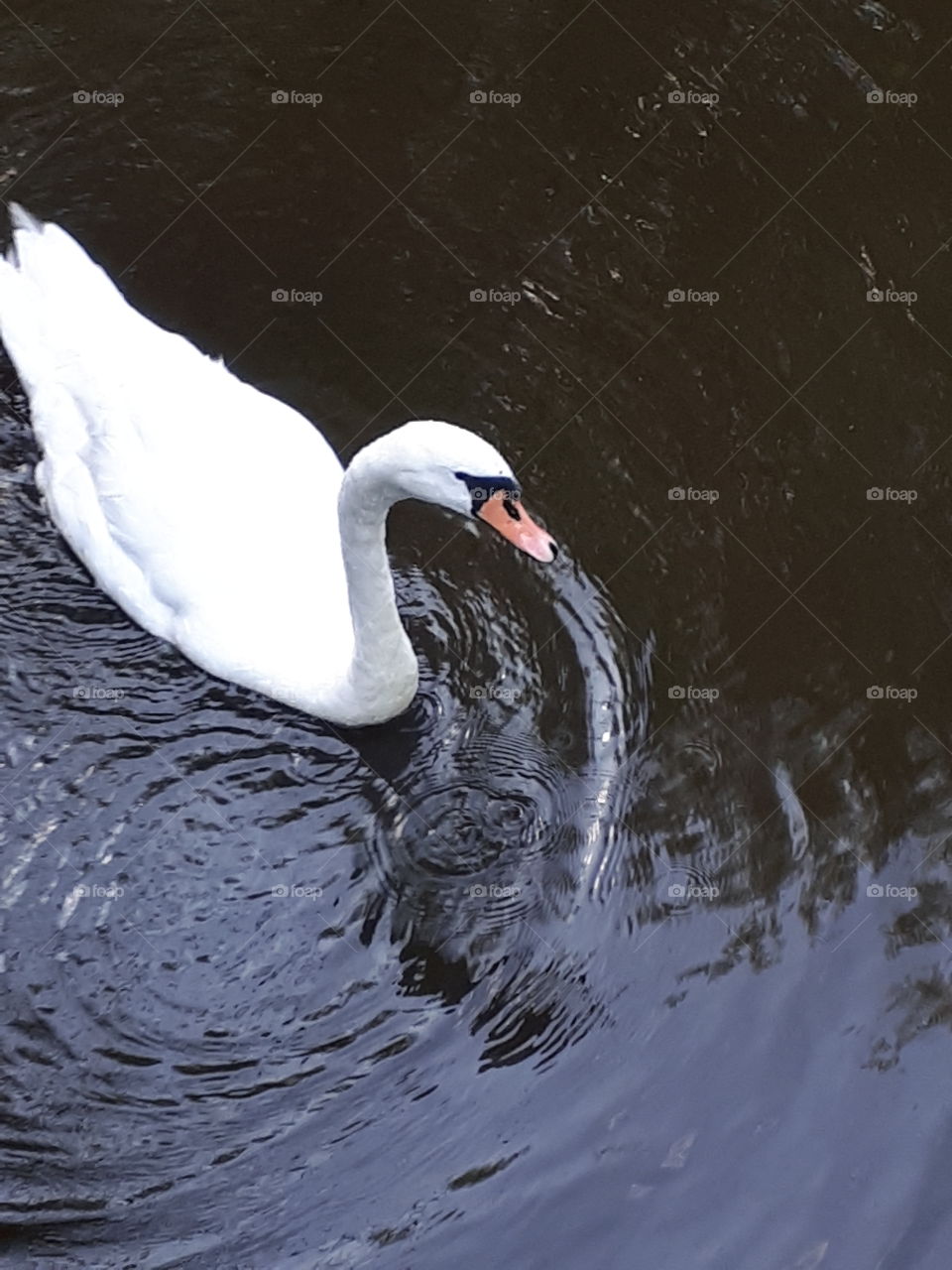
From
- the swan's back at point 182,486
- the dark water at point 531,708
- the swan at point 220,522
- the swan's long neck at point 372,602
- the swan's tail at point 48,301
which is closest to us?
the dark water at point 531,708

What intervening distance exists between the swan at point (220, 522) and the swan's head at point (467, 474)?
0.33m

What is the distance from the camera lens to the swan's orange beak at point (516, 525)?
17.6 feet

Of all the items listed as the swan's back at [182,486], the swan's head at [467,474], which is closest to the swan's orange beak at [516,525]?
the swan's head at [467,474]

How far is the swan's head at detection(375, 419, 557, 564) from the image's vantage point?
17.5 feet

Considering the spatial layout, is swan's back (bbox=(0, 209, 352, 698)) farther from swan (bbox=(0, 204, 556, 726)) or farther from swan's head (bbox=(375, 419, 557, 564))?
swan's head (bbox=(375, 419, 557, 564))

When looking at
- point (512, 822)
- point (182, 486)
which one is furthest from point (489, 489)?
point (182, 486)

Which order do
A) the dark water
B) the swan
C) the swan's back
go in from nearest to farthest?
the dark water < the swan < the swan's back

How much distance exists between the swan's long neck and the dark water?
1.13 feet

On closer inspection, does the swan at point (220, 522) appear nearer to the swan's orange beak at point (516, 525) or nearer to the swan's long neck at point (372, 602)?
the swan's long neck at point (372, 602)

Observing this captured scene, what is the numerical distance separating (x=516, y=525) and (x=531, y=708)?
56.7 inches

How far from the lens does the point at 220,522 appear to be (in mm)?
6453

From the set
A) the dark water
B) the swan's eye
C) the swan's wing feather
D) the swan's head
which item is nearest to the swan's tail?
the swan's wing feather

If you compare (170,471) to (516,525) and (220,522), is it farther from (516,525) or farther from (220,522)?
(516,525)

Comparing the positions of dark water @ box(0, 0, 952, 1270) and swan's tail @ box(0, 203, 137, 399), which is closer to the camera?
dark water @ box(0, 0, 952, 1270)
